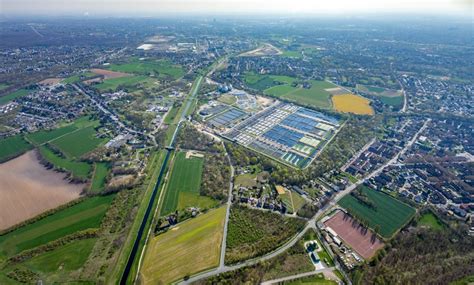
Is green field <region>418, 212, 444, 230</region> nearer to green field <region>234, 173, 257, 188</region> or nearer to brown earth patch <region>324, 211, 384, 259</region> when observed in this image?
brown earth patch <region>324, 211, 384, 259</region>

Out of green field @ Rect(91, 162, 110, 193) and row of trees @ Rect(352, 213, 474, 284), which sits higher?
green field @ Rect(91, 162, 110, 193)

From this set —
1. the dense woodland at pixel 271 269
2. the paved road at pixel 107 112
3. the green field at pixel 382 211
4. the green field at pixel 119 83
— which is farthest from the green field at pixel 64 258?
the green field at pixel 119 83

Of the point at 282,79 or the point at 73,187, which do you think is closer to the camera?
the point at 73,187

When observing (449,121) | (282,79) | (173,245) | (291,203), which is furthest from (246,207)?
(282,79)

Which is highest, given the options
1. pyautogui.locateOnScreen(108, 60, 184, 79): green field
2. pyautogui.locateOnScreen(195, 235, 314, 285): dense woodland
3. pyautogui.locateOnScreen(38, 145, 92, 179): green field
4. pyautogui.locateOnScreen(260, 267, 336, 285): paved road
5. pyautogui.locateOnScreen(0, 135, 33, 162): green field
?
pyautogui.locateOnScreen(108, 60, 184, 79): green field

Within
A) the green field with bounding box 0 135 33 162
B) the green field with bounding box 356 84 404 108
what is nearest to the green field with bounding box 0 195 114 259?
the green field with bounding box 0 135 33 162

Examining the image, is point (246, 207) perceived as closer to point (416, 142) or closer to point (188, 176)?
point (188, 176)

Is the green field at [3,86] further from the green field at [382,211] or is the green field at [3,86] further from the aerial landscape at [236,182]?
the green field at [382,211]

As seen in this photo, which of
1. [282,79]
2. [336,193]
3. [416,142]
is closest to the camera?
[336,193]

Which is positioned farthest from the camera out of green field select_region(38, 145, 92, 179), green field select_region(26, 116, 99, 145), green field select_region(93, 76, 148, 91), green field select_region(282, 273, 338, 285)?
green field select_region(93, 76, 148, 91)
